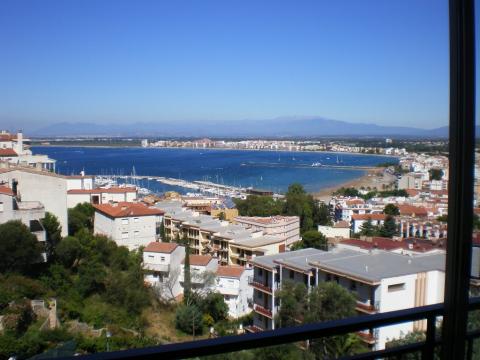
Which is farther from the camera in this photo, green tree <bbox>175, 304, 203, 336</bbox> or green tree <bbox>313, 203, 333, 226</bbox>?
green tree <bbox>313, 203, 333, 226</bbox>

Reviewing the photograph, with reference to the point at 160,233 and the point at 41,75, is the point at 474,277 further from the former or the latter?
the point at 160,233

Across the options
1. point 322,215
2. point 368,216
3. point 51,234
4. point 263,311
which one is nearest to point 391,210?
point 368,216

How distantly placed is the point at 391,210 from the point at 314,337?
5086mm

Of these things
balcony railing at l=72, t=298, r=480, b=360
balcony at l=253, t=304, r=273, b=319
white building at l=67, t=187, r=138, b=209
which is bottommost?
balcony at l=253, t=304, r=273, b=319

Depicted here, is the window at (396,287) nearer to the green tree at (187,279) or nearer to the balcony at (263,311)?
the balcony at (263,311)

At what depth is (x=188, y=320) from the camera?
3.56 meters

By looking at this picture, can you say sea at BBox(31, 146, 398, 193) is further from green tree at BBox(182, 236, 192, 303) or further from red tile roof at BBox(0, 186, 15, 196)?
red tile roof at BBox(0, 186, 15, 196)

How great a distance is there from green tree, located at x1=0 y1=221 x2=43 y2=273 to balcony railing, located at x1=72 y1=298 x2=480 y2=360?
2044 millimetres

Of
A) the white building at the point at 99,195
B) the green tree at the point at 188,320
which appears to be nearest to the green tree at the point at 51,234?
the white building at the point at 99,195

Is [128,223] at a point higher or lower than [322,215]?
higher

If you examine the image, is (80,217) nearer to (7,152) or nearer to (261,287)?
(7,152)

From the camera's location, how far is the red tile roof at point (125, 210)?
4.07 m

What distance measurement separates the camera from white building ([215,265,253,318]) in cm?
462

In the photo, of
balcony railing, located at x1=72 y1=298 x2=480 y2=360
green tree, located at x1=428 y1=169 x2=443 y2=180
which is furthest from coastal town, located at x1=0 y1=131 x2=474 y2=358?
balcony railing, located at x1=72 y1=298 x2=480 y2=360
